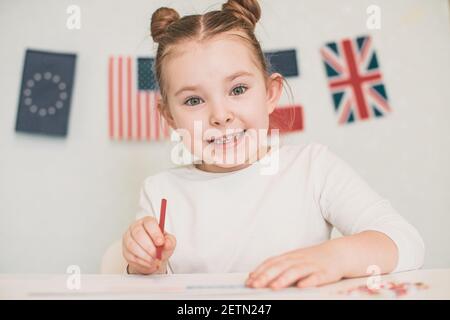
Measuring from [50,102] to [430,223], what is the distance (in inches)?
30.6

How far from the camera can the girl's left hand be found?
0.54 metres

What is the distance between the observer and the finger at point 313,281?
0.54 metres

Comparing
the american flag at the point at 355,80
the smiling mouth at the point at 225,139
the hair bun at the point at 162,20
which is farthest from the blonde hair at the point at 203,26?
the american flag at the point at 355,80

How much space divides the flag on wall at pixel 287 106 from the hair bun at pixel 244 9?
0.18 m

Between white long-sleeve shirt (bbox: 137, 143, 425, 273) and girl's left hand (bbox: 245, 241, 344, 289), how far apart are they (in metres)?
0.19

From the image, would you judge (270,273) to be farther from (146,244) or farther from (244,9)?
(244,9)

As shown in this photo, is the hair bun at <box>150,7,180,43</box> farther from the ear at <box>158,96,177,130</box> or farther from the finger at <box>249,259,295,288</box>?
the finger at <box>249,259,295,288</box>

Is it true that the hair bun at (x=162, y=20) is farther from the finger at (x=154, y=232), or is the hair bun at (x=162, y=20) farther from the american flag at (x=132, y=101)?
the finger at (x=154, y=232)

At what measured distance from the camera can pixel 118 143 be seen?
43.0 inches

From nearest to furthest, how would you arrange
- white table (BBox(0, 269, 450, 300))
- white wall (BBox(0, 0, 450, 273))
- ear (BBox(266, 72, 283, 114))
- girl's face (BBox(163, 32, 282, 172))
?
white table (BBox(0, 269, 450, 300))
girl's face (BBox(163, 32, 282, 172))
ear (BBox(266, 72, 283, 114))
white wall (BBox(0, 0, 450, 273))

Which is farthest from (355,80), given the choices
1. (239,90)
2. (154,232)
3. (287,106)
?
(154,232)

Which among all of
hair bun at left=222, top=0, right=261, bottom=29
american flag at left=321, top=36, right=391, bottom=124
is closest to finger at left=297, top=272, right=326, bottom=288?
hair bun at left=222, top=0, right=261, bottom=29
